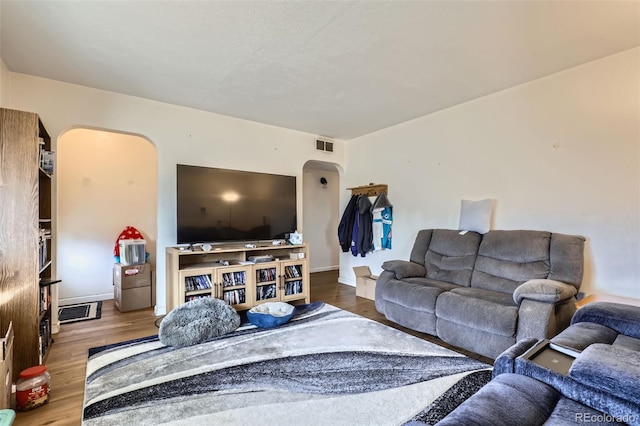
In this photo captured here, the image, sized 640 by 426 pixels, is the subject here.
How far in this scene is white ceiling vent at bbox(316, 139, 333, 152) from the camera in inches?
183

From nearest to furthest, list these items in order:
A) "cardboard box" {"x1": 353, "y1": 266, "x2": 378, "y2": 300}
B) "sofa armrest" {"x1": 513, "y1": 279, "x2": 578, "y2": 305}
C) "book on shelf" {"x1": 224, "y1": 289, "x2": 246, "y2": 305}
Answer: "sofa armrest" {"x1": 513, "y1": 279, "x2": 578, "y2": 305}
"book on shelf" {"x1": 224, "y1": 289, "x2": 246, "y2": 305}
"cardboard box" {"x1": 353, "y1": 266, "x2": 378, "y2": 300}

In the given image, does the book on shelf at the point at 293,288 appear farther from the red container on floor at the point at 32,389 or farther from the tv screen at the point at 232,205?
the red container on floor at the point at 32,389

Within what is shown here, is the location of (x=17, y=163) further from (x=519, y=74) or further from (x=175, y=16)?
(x=519, y=74)

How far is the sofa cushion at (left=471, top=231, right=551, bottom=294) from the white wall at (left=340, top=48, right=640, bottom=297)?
285 mm

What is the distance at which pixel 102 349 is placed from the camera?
2.43 metres

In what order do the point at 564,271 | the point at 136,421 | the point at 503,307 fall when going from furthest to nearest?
the point at 564,271 → the point at 503,307 → the point at 136,421

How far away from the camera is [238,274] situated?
335 centimetres

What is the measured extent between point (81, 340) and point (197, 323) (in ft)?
3.55

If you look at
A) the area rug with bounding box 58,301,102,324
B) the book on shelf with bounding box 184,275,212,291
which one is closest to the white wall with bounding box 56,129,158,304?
the area rug with bounding box 58,301,102,324

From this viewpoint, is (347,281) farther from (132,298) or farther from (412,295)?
(132,298)

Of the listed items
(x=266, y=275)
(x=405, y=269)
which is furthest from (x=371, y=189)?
(x=266, y=275)

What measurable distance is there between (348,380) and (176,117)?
10.7 feet

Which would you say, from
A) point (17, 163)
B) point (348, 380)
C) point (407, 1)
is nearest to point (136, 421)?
point (348, 380)

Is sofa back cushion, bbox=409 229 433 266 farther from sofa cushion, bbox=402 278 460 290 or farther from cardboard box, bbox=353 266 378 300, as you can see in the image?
cardboard box, bbox=353 266 378 300
